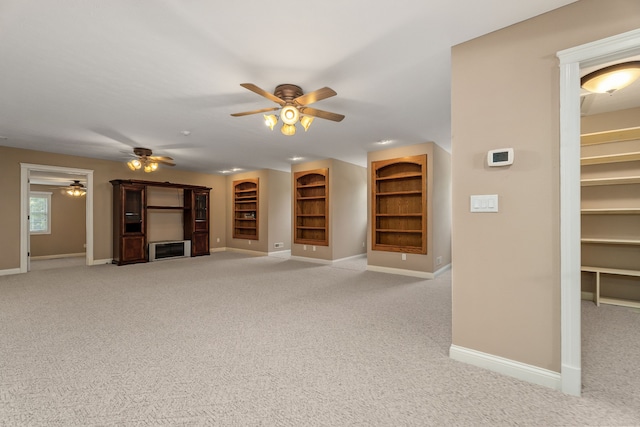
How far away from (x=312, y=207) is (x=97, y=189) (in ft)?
16.8

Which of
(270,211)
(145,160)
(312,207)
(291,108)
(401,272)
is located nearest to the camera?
(291,108)

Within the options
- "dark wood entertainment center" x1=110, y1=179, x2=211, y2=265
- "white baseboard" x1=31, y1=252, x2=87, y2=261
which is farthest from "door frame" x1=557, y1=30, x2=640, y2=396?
"white baseboard" x1=31, y1=252, x2=87, y2=261

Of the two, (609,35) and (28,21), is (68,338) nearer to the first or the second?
(28,21)

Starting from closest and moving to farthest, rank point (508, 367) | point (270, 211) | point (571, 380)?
point (571, 380) < point (508, 367) < point (270, 211)

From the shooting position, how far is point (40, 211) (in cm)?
799

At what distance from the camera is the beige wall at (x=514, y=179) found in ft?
5.90

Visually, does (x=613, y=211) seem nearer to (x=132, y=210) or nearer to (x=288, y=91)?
(x=288, y=91)

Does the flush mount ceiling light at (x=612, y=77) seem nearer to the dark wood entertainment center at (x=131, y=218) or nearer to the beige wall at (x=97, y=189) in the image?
the dark wood entertainment center at (x=131, y=218)

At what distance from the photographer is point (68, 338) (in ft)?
8.32

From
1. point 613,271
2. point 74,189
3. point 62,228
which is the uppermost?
point 74,189

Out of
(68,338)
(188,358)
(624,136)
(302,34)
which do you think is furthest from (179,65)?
(624,136)

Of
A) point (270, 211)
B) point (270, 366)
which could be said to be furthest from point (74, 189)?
point (270, 366)

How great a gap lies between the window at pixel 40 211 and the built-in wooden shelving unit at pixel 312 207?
23.5ft

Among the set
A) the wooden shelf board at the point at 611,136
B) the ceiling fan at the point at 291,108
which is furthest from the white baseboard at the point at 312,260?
the wooden shelf board at the point at 611,136
